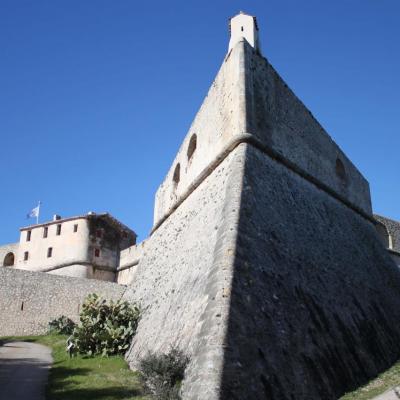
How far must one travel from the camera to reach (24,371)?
11.2 metres

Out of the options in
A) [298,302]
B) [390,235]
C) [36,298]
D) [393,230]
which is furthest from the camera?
[393,230]

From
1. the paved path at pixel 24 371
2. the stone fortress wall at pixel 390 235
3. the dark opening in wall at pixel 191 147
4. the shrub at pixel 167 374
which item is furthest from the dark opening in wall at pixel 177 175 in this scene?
the stone fortress wall at pixel 390 235

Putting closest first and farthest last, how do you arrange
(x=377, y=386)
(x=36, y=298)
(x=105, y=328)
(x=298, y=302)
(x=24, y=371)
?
(x=377, y=386) < (x=298, y=302) < (x=24, y=371) < (x=105, y=328) < (x=36, y=298)

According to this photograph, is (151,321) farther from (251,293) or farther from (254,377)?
(254,377)

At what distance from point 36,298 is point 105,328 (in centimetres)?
1124

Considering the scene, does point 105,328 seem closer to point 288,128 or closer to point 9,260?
point 288,128

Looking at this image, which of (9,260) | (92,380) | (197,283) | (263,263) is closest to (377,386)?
(263,263)

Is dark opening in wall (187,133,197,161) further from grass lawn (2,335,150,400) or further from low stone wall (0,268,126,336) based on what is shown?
low stone wall (0,268,126,336)

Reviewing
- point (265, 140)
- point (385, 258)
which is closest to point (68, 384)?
point (265, 140)

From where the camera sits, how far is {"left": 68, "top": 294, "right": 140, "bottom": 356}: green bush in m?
11.8

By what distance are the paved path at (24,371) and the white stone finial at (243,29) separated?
1065 cm

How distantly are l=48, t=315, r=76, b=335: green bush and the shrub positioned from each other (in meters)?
14.5

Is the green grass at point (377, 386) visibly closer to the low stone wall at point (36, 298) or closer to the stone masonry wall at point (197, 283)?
the stone masonry wall at point (197, 283)

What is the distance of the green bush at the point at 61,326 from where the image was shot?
20719 mm
